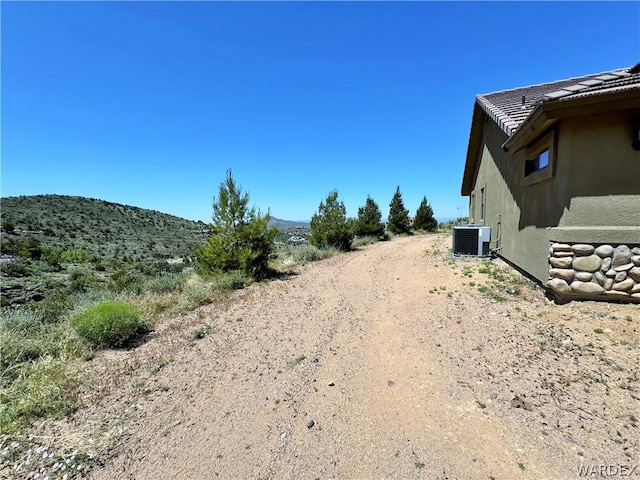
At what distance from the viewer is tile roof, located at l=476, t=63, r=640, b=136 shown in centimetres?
449

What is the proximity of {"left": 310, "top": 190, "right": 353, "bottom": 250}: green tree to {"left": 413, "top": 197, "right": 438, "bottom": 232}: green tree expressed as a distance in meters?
14.8

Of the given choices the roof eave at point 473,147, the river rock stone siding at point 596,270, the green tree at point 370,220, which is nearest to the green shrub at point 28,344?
the river rock stone siding at point 596,270

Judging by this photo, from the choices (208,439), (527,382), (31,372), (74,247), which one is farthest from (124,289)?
(74,247)

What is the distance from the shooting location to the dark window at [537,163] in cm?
573

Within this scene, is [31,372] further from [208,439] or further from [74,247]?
[74,247]

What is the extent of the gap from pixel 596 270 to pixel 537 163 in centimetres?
260

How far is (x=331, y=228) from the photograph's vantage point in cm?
1591

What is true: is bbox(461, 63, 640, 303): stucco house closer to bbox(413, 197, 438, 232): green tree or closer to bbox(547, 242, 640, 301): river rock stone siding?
bbox(547, 242, 640, 301): river rock stone siding

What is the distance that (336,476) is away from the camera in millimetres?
2205

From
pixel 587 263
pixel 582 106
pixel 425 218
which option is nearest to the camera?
pixel 582 106

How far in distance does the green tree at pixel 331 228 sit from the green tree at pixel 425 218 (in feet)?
48.6

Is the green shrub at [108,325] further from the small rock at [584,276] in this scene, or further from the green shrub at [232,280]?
the small rock at [584,276]

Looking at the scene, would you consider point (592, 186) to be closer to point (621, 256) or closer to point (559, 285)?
point (621, 256)

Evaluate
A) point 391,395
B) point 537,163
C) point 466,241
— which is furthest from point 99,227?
point 537,163
